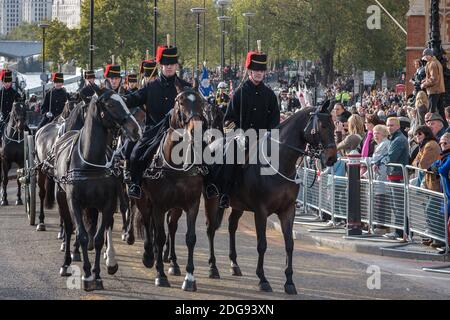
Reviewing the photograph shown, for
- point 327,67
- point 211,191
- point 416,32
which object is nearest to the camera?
point 211,191

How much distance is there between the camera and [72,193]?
596 inches

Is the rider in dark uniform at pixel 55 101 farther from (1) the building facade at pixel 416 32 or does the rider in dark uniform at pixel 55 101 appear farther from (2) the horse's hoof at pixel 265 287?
(1) the building facade at pixel 416 32

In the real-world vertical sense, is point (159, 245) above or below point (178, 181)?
below

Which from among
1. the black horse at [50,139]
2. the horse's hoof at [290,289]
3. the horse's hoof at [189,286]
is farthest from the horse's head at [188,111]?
the black horse at [50,139]

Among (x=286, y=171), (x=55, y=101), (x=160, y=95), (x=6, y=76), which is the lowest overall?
(x=286, y=171)

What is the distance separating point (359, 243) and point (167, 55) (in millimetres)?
5489

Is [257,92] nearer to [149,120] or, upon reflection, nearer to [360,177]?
[149,120]

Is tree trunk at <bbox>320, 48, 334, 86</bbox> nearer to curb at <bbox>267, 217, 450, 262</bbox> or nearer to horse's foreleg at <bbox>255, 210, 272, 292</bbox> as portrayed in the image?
curb at <bbox>267, 217, 450, 262</bbox>

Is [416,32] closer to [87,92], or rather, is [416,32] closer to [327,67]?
[327,67]

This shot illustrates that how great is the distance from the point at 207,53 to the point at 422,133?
105079 millimetres

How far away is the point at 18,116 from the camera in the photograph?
26.5m

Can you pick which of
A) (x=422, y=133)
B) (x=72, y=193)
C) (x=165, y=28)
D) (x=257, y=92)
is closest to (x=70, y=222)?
(x=72, y=193)

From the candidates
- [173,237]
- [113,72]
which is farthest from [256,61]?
[113,72]
